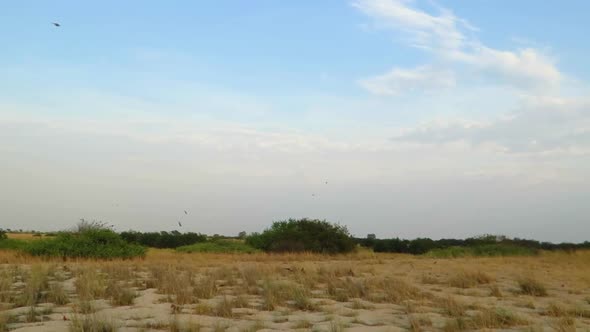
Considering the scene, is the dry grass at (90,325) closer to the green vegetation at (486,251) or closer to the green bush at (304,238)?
the green bush at (304,238)

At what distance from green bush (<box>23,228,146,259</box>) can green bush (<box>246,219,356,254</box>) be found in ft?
37.8

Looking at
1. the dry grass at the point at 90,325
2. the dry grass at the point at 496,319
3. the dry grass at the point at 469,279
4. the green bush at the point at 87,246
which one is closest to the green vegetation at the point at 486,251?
the green bush at the point at 87,246

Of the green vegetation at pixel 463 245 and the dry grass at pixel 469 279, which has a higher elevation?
the green vegetation at pixel 463 245

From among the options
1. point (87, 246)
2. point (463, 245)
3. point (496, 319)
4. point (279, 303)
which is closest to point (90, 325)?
point (279, 303)

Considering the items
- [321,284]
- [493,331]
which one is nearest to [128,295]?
[321,284]

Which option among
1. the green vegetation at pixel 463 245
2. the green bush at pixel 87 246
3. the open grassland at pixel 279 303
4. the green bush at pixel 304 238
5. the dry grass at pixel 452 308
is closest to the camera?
the open grassland at pixel 279 303

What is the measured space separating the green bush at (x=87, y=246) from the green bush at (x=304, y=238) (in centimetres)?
1151

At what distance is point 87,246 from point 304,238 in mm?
15821

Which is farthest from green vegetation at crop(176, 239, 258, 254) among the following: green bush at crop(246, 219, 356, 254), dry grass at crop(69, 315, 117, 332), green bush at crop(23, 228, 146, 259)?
dry grass at crop(69, 315, 117, 332)

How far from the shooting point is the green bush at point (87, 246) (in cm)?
2467

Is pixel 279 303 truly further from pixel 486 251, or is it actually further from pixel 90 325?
pixel 486 251

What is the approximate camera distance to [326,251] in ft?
124

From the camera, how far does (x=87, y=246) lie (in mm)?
25344

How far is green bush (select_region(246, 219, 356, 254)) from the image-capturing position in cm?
3697
